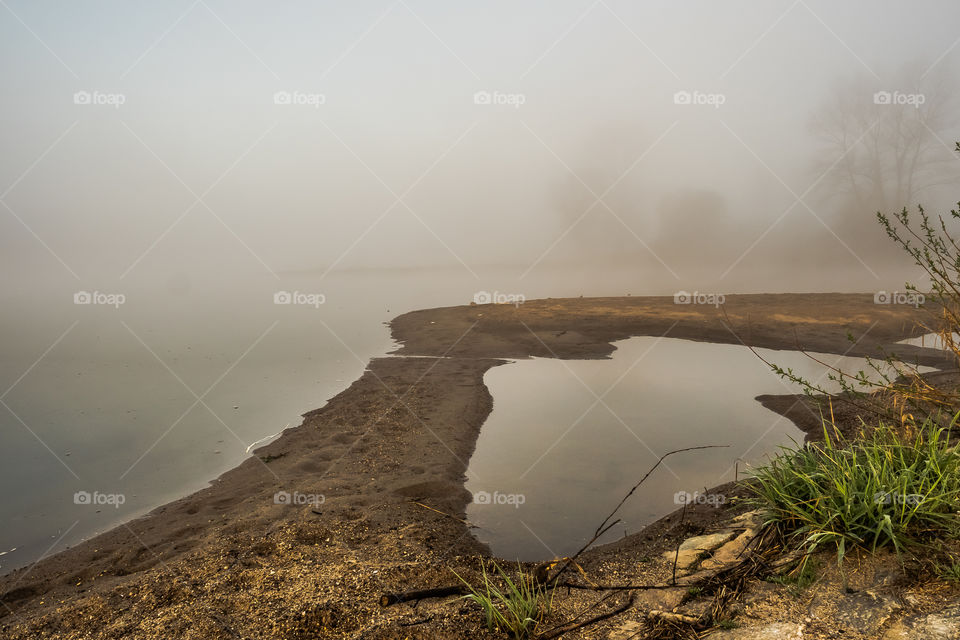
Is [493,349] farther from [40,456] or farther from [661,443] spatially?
[40,456]

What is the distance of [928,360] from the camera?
13070 millimetres

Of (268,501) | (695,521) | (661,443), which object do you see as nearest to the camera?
(695,521)

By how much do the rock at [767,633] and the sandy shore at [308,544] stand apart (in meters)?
1.37

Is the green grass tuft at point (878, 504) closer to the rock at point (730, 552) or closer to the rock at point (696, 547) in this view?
the rock at point (730, 552)

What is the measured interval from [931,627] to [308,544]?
15.0 ft

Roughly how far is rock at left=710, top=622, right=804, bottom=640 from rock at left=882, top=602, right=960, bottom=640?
1.25 feet

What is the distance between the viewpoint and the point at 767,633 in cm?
261

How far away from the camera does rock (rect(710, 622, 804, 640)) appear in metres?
2.58

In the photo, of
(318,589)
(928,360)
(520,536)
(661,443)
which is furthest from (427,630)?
(928,360)

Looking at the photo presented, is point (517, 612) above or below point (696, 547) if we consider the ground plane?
above

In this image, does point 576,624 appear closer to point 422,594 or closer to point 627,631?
point 627,631

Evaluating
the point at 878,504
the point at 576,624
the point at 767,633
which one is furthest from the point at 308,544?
the point at 878,504

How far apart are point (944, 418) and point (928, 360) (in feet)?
31.2

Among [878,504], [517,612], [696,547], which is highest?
[878,504]
